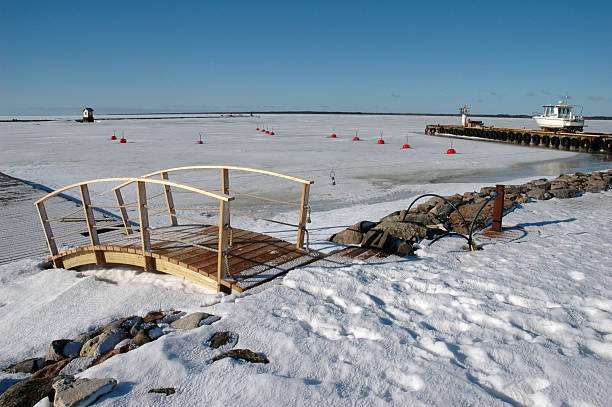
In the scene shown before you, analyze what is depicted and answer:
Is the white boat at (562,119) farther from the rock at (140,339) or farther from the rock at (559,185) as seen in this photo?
the rock at (140,339)

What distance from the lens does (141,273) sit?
6.16 meters

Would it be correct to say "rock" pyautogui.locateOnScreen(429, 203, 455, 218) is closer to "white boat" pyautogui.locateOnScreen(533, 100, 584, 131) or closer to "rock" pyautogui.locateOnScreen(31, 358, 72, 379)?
"rock" pyautogui.locateOnScreen(31, 358, 72, 379)

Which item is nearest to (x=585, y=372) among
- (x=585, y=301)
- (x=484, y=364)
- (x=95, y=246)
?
(x=484, y=364)

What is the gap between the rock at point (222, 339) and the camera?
358cm

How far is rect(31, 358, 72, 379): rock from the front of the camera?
380 cm

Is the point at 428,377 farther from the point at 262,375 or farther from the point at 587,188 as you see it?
the point at 587,188

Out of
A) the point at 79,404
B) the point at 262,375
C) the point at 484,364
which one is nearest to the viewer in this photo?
the point at 79,404

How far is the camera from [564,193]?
10500 mm

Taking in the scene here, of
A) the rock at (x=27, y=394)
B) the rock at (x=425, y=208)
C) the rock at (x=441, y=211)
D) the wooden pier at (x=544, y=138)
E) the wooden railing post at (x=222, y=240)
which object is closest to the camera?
the rock at (x=27, y=394)

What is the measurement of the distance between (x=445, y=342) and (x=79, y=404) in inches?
113

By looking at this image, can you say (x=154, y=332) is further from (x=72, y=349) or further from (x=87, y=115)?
(x=87, y=115)

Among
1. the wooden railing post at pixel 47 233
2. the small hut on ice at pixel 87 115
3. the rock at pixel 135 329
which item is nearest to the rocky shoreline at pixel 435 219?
the rock at pixel 135 329

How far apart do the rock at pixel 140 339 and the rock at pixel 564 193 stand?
33.7 feet

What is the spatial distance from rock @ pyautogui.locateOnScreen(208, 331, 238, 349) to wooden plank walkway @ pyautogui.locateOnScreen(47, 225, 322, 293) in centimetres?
101
